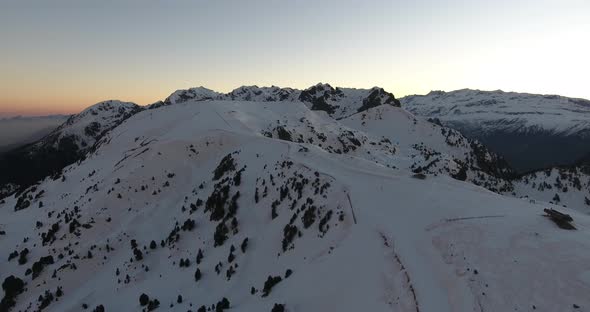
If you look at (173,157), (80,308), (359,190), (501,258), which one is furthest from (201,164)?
(501,258)

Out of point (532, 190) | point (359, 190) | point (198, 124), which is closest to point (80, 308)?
point (359, 190)

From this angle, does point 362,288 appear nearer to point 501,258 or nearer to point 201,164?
point 501,258

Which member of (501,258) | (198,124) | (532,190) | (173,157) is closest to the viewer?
(501,258)

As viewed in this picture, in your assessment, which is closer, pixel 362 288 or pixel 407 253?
pixel 362 288

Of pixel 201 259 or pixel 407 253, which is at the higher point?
pixel 407 253

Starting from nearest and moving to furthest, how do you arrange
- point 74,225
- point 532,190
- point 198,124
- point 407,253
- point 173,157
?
point 407,253 → point 74,225 → point 173,157 → point 198,124 → point 532,190

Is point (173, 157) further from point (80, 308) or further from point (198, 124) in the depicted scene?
point (80, 308)
